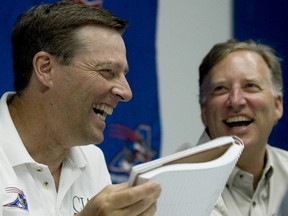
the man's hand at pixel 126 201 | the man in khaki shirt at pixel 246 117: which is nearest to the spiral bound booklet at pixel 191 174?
the man's hand at pixel 126 201

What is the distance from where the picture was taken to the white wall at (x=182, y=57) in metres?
3.22

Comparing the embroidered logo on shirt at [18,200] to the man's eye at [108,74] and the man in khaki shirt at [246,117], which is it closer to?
the man's eye at [108,74]

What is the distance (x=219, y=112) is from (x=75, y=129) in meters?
0.82

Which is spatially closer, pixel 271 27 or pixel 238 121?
pixel 238 121

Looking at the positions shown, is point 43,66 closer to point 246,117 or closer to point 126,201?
point 126,201

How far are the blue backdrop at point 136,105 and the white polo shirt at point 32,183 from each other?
0.83m

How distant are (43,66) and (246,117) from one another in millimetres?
928

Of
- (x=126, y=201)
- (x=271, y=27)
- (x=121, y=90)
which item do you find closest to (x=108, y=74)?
(x=121, y=90)

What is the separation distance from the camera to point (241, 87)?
270 centimetres

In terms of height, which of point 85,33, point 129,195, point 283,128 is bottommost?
point 283,128

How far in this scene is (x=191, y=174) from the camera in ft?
5.13

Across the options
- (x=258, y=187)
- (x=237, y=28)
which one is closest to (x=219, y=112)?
(x=258, y=187)

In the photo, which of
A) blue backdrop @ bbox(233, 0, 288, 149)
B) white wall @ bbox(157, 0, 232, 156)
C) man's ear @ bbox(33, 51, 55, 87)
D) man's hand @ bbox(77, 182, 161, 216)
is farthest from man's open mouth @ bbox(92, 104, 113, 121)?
blue backdrop @ bbox(233, 0, 288, 149)

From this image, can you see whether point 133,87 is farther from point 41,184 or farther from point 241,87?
point 41,184
